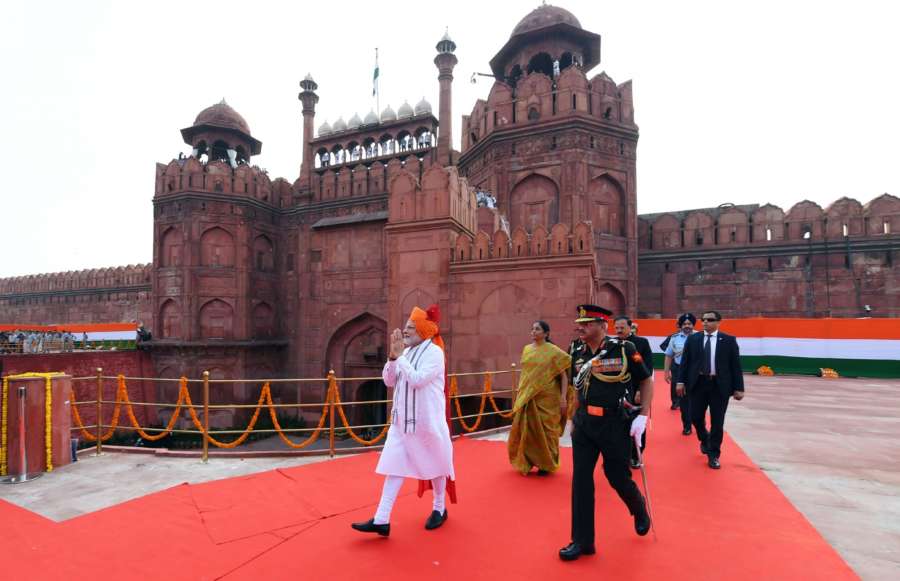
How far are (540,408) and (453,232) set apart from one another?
560cm

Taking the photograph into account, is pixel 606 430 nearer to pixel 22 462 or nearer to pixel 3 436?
pixel 22 462

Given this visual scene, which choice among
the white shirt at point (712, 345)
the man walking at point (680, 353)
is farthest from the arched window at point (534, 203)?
the white shirt at point (712, 345)

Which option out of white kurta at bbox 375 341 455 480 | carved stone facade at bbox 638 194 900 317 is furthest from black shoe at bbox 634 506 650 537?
carved stone facade at bbox 638 194 900 317

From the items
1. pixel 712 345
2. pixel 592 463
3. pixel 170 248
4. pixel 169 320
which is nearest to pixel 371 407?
pixel 169 320

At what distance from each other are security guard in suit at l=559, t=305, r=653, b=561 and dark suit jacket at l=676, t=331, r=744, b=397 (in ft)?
7.68

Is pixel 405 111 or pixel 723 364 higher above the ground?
pixel 405 111

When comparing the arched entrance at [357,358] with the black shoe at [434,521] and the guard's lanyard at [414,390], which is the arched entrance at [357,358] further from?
the black shoe at [434,521]

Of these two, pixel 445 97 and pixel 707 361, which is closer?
pixel 707 361

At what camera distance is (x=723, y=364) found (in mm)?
4926

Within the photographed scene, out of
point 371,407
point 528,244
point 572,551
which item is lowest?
point 371,407

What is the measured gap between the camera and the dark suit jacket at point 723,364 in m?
4.90

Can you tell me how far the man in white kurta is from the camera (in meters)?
3.30

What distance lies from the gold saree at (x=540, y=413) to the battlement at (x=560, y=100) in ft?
44.5

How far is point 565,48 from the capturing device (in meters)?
18.4
